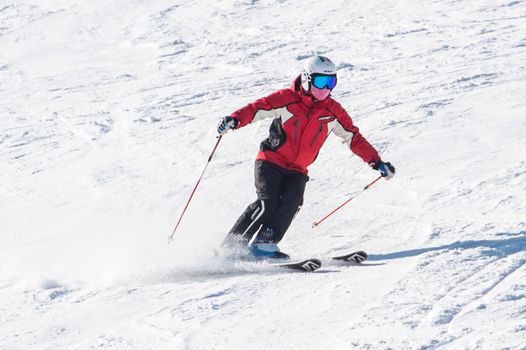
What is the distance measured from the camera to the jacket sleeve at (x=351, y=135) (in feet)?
19.3

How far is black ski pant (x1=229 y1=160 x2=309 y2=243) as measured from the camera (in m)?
5.75

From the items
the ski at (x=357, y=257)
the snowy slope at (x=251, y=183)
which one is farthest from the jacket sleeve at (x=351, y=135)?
the ski at (x=357, y=257)

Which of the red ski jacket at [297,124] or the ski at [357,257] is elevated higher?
the red ski jacket at [297,124]

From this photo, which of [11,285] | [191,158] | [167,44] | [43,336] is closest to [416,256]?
[43,336]

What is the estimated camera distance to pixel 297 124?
5.75 meters

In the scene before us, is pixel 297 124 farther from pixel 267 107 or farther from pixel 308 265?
pixel 308 265

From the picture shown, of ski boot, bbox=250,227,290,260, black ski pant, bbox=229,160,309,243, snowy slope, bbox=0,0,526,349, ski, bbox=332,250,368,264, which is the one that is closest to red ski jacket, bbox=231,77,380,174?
black ski pant, bbox=229,160,309,243

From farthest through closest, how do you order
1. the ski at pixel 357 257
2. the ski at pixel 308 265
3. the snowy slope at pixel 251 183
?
the ski at pixel 357 257 → the ski at pixel 308 265 → the snowy slope at pixel 251 183

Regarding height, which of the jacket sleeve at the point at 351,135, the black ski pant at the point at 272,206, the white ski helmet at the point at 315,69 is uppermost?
the white ski helmet at the point at 315,69

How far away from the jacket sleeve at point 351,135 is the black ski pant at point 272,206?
492 mm

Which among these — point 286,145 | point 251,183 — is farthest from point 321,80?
point 251,183

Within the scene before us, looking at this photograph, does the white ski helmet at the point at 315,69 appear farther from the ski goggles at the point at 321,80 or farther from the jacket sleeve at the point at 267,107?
the jacket sleeve at the point at 267,107

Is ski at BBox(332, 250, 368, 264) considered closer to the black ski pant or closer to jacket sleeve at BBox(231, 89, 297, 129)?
the black ski pant

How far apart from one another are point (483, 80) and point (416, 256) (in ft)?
18.7
